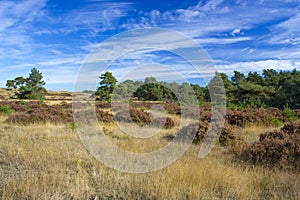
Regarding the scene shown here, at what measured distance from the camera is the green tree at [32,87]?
43594 millimetres

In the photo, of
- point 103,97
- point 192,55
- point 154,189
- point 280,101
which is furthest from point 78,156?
point 103,97

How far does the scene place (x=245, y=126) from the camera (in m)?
10.5

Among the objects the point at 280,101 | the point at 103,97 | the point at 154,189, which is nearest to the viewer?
the point at 154,189

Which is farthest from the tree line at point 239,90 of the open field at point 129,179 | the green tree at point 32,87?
the green tree at point 32,87

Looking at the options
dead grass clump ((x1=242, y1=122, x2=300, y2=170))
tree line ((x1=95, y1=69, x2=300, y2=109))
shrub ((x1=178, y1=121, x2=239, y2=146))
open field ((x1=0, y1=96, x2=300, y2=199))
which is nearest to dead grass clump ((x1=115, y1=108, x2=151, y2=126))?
tree line ((x1=95, y1=69, x2=300, y2=109))

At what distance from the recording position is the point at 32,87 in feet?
146

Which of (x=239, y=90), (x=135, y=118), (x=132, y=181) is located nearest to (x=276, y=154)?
(x=132, y=181)

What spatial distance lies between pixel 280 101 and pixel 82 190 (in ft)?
69.3

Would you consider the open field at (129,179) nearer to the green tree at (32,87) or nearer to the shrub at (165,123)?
the shrub at (165,123)

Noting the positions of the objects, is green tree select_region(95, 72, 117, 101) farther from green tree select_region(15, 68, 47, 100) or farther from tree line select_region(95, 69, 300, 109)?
green tree select_region(15, 68, 47, 100)

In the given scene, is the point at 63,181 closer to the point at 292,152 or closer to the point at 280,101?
the point at 292,152

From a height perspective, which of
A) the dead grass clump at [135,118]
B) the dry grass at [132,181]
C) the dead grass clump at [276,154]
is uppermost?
the dead grass clump at [135,118]

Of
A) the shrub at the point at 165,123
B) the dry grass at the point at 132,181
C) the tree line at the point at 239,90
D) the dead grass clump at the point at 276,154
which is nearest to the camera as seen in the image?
the dry grass at the point at 132,181

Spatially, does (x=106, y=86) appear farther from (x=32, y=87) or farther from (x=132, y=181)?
(x=132, y=181)
